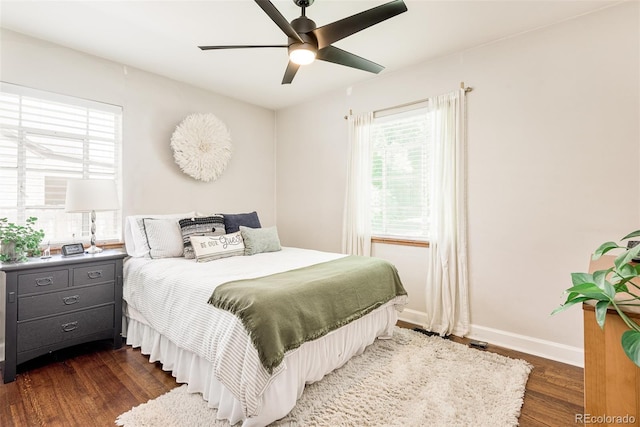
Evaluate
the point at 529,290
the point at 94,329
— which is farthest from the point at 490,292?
the point at 94,329

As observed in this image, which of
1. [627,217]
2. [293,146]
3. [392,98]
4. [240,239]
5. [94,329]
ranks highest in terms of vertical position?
[392,98]

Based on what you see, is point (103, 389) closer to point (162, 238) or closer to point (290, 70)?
point (162, 238)

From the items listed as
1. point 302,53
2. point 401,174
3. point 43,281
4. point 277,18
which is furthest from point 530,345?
point 43,281

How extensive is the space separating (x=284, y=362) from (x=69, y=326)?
6.24 feet

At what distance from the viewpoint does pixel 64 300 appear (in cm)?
246

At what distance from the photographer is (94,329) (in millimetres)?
2611

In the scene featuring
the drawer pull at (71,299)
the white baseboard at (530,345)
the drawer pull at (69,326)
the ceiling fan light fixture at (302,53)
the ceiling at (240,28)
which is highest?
the ceiling at (240,28)

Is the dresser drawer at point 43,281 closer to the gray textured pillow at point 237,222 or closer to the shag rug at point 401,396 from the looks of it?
the shag rug at point 401,396

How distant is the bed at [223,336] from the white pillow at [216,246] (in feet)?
0.26

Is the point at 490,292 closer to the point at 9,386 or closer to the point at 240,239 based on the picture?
the point at 240,239

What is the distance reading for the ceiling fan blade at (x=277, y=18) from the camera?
1.67m

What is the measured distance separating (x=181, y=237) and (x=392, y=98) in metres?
2.62

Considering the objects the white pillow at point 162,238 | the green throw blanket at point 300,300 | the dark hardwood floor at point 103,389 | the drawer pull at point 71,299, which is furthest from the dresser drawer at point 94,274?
the green throw blanket at point 300,300

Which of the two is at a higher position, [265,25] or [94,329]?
[265,25]
